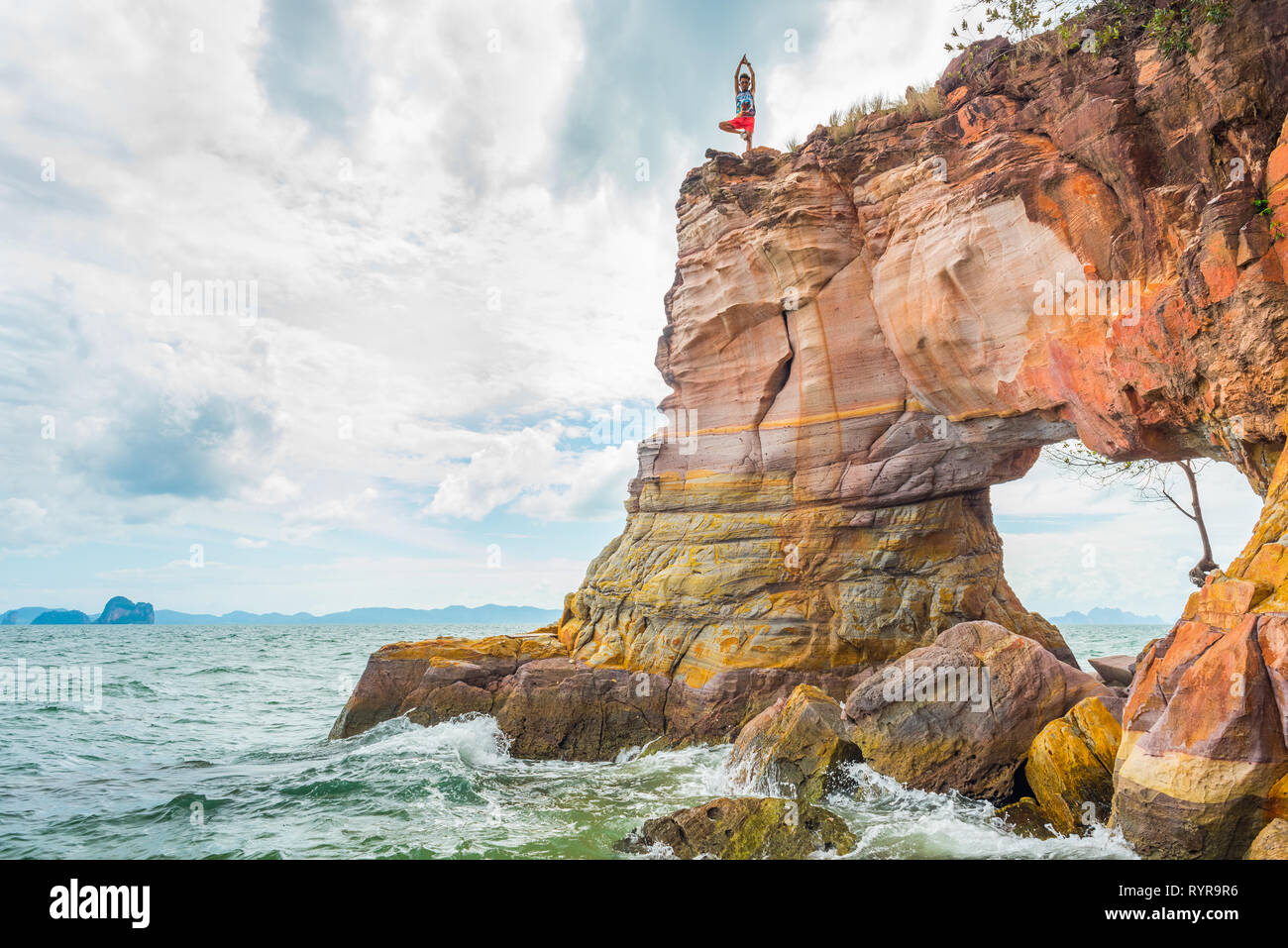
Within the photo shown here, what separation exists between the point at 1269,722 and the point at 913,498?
11.2 m

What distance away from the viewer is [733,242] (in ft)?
65.8

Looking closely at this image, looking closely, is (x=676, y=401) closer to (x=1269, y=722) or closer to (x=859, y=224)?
(x=859, y=224)

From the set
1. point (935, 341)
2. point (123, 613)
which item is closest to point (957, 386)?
point (935, 341)

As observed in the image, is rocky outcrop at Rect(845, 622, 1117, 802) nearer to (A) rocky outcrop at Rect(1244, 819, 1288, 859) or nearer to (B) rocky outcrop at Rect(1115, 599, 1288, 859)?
(B) rocky outcrop at Rect(1115, 599, 1288, 859)

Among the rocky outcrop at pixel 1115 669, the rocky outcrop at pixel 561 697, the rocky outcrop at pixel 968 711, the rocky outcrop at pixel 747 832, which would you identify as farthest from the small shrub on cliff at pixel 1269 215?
the rocky outcrop at pixel 561 697

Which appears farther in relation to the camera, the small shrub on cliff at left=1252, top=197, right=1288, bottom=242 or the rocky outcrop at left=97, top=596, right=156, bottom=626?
the rocky outcrop at left=97, top=596, right=156, bottom=626

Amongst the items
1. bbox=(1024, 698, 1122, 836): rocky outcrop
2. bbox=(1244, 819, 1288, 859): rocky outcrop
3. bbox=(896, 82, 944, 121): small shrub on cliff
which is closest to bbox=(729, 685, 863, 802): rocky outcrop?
bbox=(1024, 698, 1122, 836): rocky outcrop

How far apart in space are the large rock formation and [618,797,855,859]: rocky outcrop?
3.74 meters

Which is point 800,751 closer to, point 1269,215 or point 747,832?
point 747,832

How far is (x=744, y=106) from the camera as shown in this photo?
2311cm

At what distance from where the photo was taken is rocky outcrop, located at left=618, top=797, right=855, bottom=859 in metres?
9.38

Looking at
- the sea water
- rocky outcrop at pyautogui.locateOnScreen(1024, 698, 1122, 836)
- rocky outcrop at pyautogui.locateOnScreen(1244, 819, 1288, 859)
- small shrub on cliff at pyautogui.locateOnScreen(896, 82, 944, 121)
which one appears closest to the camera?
rocky outcrop at pyautogui.locateOnScreen(1244, 819, 1288, 859)

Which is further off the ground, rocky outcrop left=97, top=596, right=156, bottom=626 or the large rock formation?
the large rock formation
